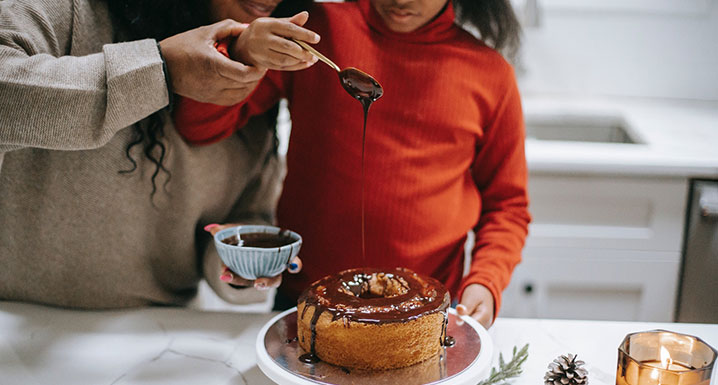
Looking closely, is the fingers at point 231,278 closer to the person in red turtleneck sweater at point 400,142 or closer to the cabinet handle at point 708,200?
the person in red turtleneck sweater at point 400,142

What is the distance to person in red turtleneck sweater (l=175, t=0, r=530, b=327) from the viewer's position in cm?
119

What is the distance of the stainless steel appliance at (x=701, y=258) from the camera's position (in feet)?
6.03

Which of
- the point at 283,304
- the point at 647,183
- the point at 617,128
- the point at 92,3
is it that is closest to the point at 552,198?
the point at 647,183

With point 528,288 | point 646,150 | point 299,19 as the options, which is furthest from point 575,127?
point 299,19

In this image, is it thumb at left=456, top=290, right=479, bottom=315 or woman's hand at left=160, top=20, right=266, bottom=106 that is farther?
thumb at left=456, top=290, right=479, bottom=315

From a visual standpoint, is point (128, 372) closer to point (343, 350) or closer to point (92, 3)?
point (343, 350)

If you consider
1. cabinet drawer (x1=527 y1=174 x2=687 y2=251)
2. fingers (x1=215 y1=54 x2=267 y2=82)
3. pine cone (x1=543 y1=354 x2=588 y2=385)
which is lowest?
cabinet drawer (x1=527 y1=174 x2=687 y2=251)

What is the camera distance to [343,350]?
87cm

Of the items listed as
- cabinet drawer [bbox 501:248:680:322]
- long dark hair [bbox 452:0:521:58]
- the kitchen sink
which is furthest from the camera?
the kitchen sink

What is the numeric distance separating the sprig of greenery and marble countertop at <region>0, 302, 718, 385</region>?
0.04 ft

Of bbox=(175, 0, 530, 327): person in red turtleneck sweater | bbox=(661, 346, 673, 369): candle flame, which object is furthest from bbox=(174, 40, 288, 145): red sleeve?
bbox=(661, 346, 673, 369): candle flame

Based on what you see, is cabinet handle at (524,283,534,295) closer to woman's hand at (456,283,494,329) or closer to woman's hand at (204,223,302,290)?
woman's hand at (456,283,494,329)

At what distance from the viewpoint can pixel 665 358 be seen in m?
0.83

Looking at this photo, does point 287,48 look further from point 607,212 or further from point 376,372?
point 607,212
